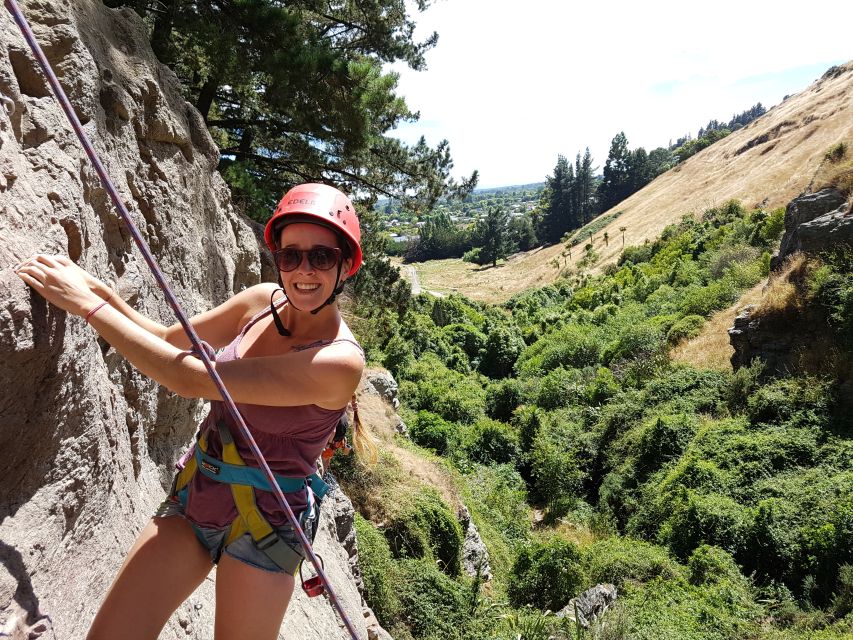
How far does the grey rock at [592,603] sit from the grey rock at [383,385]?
963cm

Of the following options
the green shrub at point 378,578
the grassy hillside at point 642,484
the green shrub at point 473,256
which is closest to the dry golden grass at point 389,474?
the grassy hillside at point 642,484

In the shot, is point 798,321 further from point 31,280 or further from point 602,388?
point 31,280

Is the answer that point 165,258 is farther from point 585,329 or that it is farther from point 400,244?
point 400,244

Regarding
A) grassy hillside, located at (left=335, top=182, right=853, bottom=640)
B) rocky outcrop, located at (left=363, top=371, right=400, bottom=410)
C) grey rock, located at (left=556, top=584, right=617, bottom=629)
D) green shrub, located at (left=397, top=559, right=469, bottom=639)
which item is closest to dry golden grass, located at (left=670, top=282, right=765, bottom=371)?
grassy hillside, located at (left=335, top=182, right=853, bottom=640)

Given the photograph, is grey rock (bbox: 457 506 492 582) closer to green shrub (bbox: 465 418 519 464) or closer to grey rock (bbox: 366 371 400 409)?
grey rock (bbox: 366 371 400 409)

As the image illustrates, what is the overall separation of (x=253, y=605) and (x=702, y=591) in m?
14.6

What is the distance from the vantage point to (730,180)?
58969 mm

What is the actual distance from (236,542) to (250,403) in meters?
A: 0.56

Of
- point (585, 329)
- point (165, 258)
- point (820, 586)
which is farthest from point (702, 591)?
point (585, 329)

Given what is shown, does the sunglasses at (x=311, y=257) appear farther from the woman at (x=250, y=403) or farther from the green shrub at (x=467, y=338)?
the green shrub at (x=467, y=338)

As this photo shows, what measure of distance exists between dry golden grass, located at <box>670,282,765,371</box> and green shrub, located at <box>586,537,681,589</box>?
9821 mm

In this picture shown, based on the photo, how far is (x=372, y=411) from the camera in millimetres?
18016

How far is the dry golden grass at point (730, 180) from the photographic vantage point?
1970 inches

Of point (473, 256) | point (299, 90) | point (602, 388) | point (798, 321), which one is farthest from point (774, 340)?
point (473, 256)
